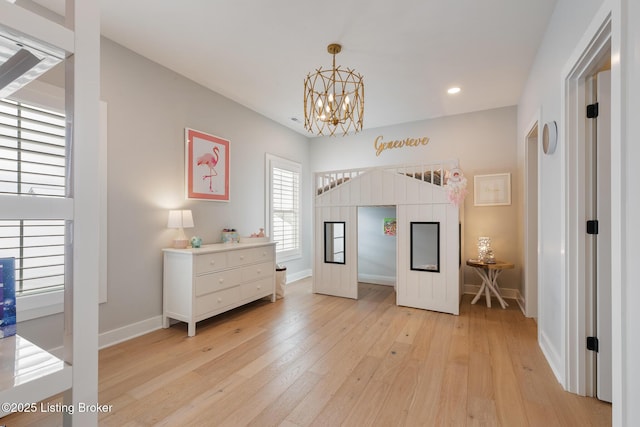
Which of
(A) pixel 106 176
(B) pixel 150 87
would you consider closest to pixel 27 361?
(A) pixel 106 176

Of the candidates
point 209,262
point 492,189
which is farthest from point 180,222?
point 492,189

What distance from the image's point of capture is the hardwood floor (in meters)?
1.72

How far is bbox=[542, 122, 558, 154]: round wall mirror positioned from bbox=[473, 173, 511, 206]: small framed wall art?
186 centimetres

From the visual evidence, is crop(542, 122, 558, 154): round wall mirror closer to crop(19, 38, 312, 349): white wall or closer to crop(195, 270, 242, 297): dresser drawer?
crop(195, 270, 242, 297): dresser drawer

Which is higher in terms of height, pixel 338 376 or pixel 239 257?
pixel 239 257

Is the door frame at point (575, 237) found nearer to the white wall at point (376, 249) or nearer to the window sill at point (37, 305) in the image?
the white wall at point (376, 249)

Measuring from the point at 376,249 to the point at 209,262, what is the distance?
121 inches

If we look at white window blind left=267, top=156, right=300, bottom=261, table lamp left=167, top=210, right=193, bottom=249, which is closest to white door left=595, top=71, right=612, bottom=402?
table lamp left=167, top=210, right=193, bottom=249

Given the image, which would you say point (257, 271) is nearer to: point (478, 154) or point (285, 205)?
point (285, 205)

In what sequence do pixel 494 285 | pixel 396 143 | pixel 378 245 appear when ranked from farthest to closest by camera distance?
pixel 378 245
pixel 396 143
pixel 494 285

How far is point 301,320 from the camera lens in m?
3.29

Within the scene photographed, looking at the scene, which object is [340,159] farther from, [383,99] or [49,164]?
[49,164]

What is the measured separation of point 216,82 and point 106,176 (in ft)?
5.57

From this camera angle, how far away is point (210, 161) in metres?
3.68
